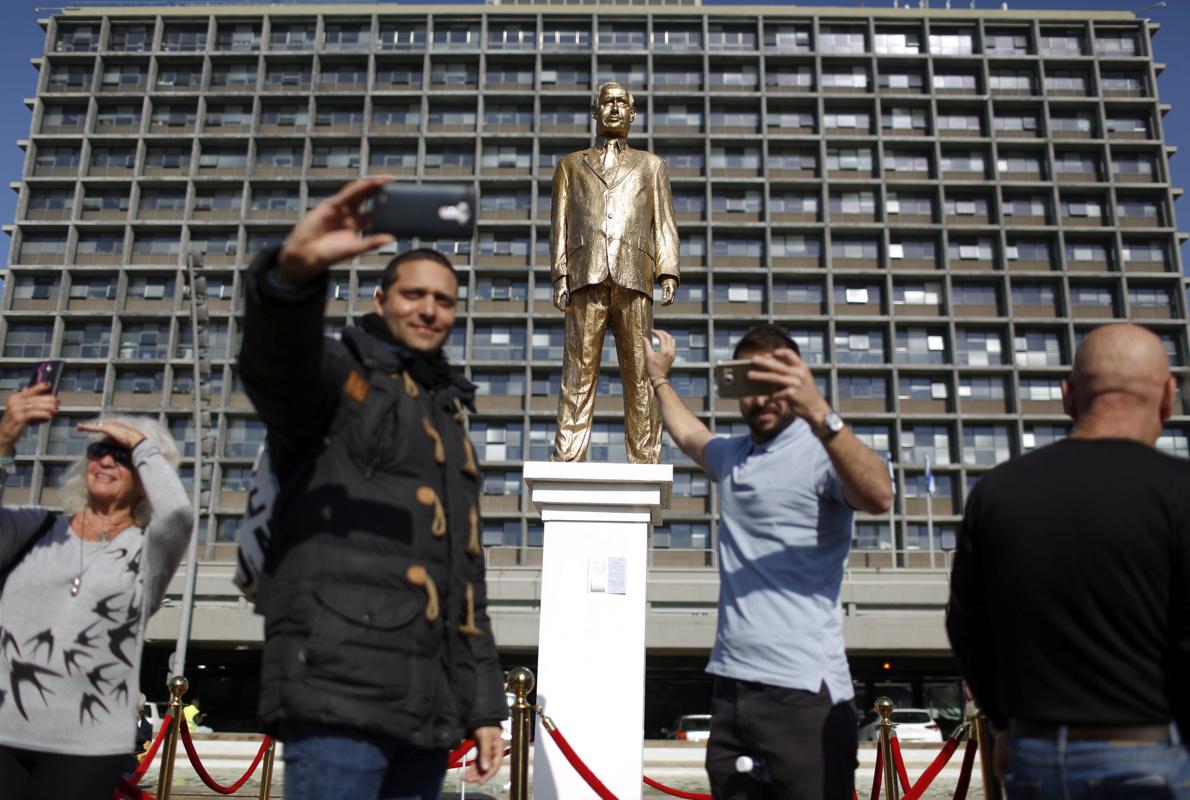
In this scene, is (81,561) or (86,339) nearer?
(81,561)

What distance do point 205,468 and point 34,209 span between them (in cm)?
1753

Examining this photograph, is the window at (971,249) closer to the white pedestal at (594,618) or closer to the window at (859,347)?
the window at (859,347)

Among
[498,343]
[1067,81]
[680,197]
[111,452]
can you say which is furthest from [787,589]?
[1067,81]

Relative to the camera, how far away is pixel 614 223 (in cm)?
862

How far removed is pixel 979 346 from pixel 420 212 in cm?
5522

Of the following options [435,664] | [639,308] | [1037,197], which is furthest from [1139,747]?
[1037,197]

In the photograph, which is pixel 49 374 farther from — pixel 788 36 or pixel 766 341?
pixel 788 36

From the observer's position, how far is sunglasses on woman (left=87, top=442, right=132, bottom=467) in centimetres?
370

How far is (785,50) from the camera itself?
189 feet

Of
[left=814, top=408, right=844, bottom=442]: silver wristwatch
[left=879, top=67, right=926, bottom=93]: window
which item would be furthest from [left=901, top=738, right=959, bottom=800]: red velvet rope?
[left=879, top=67, right=926, bottom=93]: window

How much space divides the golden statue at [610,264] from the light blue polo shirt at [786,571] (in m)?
4.93

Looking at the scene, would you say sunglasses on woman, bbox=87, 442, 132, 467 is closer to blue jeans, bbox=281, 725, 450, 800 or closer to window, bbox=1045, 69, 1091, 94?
blue jeans, bbox=281, 725, 450, 800

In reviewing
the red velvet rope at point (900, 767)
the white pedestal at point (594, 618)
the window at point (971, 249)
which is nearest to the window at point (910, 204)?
the window at point (971, 249)

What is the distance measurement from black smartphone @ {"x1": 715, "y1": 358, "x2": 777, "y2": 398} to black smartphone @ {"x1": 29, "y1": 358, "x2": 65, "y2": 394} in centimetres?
225
